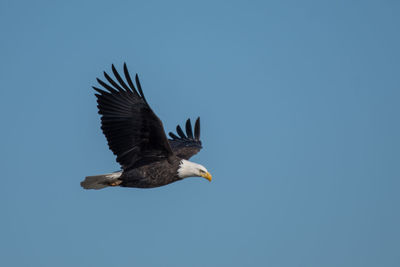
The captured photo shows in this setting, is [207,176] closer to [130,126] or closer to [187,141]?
[130,126]

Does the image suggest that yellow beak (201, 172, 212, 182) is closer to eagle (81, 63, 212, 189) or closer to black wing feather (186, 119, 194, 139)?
eagle (81, 63, 212, 189)

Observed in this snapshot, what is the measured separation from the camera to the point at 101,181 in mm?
11719

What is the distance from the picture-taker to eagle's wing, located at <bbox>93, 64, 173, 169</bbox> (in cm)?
1120

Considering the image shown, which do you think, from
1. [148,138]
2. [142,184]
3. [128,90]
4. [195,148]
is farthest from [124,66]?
[195,148]

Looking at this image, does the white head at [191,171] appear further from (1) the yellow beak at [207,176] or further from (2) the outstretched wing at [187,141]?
(2) the outstretched wing at [187,141]

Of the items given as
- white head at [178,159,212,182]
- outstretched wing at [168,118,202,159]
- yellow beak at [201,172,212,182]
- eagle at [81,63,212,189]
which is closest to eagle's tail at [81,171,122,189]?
eagle at [81,63,212,189]

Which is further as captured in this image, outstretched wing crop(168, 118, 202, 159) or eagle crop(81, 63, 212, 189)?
outstretched wing crop(168, 118, 202, 159)

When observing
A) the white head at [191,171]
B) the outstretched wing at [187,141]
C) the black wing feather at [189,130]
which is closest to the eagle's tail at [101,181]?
the white head at [191,171]

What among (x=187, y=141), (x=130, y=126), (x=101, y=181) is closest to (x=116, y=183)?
(x=101, y=181)

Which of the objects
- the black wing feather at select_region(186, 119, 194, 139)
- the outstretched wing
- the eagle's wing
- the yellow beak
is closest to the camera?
the eagle's wing

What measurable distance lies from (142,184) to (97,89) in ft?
5.75

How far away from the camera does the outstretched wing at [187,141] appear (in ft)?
44.2

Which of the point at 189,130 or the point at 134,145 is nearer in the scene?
the point at 134,145

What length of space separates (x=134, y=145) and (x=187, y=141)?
2.80 m
